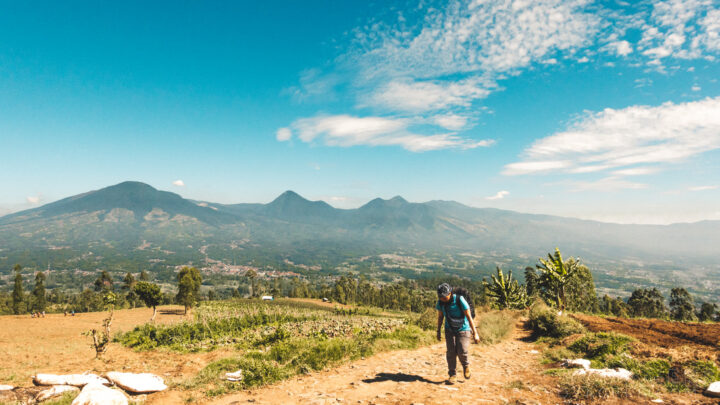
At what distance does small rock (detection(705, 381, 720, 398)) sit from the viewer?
5824 millimetres

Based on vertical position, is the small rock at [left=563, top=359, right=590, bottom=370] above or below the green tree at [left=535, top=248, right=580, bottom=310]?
below

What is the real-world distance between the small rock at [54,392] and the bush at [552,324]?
16683mm

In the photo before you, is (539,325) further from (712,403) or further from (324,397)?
(324,397)

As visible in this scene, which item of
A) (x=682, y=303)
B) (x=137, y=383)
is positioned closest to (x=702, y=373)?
(x=137, y=383)

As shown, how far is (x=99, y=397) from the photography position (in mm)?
6977

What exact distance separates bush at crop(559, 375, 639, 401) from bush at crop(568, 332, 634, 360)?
→ 350 cm

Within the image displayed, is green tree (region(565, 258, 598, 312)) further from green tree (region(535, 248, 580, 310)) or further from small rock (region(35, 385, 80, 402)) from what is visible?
small rock (region(35, 385, 80, 402))

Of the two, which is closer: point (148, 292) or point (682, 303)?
point (148, 292)

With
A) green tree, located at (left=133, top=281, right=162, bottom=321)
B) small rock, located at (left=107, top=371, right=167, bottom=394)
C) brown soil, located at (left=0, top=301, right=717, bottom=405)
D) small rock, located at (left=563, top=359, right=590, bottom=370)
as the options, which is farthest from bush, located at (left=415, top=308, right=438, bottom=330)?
green tree, located at (left=133, top=281, right=162, bottom=321)

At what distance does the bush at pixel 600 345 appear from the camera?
9242 mm

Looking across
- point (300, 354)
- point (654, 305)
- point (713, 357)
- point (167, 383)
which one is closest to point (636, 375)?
point (713, 357)

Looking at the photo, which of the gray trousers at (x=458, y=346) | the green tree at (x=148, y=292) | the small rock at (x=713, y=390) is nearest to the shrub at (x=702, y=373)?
the small rock at (x=713, y=390)

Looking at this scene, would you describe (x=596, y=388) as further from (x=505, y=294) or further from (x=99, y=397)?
(x=505, y=294)

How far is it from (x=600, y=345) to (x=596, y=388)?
4.85 m
